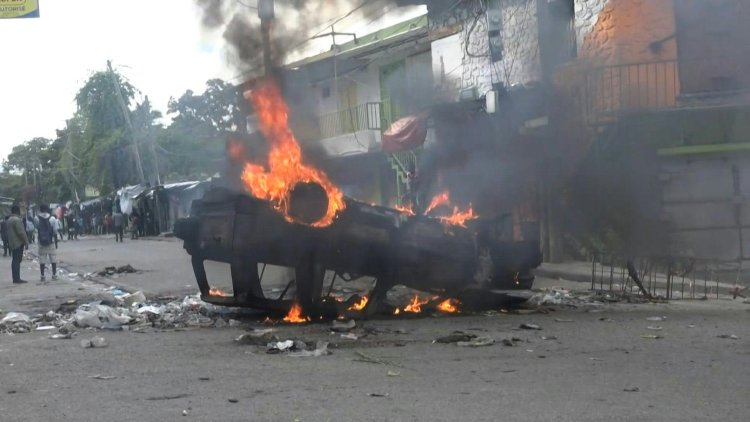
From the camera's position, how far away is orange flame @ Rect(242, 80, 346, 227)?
9703 millimetres

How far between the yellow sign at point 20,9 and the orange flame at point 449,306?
23.6ft

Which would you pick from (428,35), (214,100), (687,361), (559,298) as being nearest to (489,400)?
(687,361)

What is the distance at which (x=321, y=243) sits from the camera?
9.62 m

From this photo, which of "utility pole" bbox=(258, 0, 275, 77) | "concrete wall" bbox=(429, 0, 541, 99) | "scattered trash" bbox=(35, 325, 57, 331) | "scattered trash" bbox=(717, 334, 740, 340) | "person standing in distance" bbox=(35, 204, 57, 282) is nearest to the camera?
"scattered trash" bbox=(717, 334, 740, 340)

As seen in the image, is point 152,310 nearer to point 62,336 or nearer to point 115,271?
point 62,336

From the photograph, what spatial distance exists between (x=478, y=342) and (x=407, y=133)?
1006 cm

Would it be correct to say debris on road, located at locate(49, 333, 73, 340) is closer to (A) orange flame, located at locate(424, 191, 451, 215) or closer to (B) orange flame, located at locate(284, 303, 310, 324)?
(B) orange flame, located at locate(284, 303, 310, 324)

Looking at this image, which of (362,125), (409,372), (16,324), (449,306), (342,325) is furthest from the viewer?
(362,125)

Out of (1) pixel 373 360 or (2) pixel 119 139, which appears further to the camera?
(2) pixel 119 139

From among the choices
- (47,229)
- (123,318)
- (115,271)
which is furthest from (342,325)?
(115,271)

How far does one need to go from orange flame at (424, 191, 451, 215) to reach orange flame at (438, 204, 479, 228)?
0.38 metres

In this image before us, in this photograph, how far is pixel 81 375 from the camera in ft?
23.4

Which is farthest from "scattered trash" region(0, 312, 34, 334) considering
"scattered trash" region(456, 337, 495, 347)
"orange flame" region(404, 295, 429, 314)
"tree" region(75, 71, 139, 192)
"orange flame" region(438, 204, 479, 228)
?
"tree" region(75, 71, 139, 192)

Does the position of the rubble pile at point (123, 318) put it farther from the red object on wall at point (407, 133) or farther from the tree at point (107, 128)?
the tree at point (107, 128)
